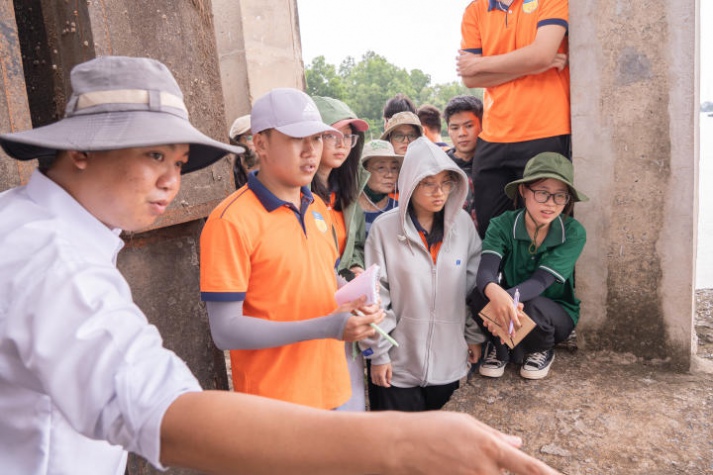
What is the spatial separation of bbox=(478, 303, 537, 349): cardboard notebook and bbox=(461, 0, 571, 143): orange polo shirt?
1152mm

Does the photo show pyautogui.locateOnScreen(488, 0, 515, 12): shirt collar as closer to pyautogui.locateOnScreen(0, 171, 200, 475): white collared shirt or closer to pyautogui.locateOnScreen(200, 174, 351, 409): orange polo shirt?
pyautogui.locateOnScreen(200, 174, 351, 409): orange polo shirt

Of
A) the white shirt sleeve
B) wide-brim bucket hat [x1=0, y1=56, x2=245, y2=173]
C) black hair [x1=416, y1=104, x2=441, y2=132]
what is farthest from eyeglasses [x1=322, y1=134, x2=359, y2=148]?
black hair [x1=416, y1=104, x2=441, y2=132]

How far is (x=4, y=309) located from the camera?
0.91 metres

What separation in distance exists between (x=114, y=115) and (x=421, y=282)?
211 centimetres

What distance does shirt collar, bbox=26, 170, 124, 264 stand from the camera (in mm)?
1082

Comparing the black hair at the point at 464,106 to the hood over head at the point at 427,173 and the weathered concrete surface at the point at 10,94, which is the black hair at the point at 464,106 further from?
the weathered concrete surface at the point at 10,94

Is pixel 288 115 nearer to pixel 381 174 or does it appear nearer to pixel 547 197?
pixel 381 174

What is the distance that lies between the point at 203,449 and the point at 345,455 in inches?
9.5

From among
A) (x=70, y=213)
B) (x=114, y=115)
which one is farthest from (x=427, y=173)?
(x=70, y=213)

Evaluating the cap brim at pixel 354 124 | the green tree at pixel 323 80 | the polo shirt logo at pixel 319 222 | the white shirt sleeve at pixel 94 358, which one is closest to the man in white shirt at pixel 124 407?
the white shirt sleeve at pixel 94 358

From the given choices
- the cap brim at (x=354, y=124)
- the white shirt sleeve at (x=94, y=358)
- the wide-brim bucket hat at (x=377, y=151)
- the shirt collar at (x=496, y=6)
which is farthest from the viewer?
the wide-brim bucket hat at (x=377, y=151)

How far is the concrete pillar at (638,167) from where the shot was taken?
Answer: 3.18 metres

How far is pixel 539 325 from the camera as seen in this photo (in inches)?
123

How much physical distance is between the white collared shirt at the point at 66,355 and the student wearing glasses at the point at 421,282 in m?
2.02
